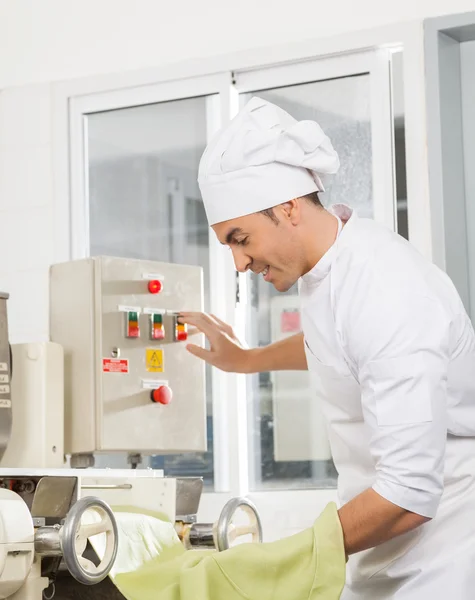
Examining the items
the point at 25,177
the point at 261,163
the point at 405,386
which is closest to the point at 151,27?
the point at 25,177

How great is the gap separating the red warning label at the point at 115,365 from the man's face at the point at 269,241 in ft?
2.40

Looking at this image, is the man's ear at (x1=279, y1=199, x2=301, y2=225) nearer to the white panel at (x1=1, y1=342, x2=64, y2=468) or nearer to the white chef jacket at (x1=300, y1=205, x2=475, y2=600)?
the white chef jacket at (x1=300, y1=205, x2=475, y2=600)

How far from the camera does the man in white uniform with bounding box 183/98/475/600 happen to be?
148cm

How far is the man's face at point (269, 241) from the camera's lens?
1.66 m

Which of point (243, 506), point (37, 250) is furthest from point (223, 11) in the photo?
point (243, 506)

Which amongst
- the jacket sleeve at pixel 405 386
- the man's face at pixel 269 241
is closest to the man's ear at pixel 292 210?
the man's face at pixel 269 241

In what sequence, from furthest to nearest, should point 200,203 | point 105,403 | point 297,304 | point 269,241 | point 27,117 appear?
point 27,117 < point 200,203 < point 297,304 < point 105,403 < point 269,241

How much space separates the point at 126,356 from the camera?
7.80ft

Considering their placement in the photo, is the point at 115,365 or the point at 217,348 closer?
the point at 115,365

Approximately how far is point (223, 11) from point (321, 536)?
80.2 inches

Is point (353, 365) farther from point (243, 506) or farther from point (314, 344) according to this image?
point (243, 506)

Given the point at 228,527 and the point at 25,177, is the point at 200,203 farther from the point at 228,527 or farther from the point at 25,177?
the point at 228,527

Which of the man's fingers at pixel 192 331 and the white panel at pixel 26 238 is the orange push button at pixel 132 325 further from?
the white panel at pixel 26 238

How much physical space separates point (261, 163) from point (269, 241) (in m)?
0.13
